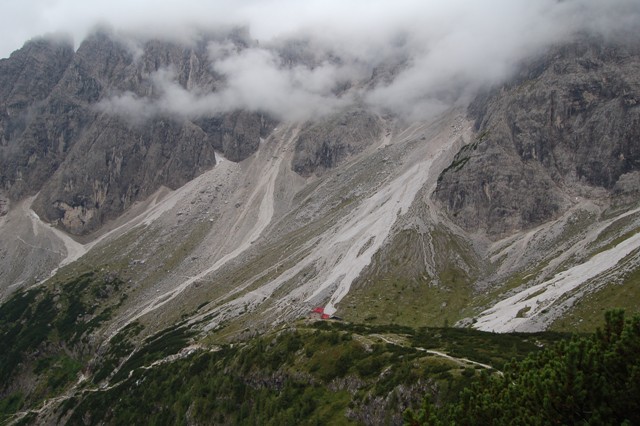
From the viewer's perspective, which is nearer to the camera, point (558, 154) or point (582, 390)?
point (582, 390)

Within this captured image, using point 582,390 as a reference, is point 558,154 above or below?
below

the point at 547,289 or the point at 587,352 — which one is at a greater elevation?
the point at 587,352

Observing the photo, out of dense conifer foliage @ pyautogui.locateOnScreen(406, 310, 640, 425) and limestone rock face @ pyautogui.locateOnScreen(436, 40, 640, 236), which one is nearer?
dense conifer foliage @ pyautogui.locateOnScreen(406, 310, 640, 425)

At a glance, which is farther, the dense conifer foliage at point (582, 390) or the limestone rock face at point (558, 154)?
the limestone rock face at point (558, 154)

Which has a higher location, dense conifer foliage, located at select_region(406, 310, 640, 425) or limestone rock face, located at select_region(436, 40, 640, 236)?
dense conifer foliage, located at select_region(406, 310, 640, 425)

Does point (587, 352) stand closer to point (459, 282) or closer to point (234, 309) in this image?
point (459, 282)

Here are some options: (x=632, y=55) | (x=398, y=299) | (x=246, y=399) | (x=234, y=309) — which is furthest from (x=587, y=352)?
(x=632, y=55)

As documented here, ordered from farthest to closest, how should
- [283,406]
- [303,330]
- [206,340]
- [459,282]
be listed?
[459,282] → [206,340] → [303,330] → [283,406]

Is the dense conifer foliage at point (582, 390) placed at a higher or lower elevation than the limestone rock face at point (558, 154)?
higher
